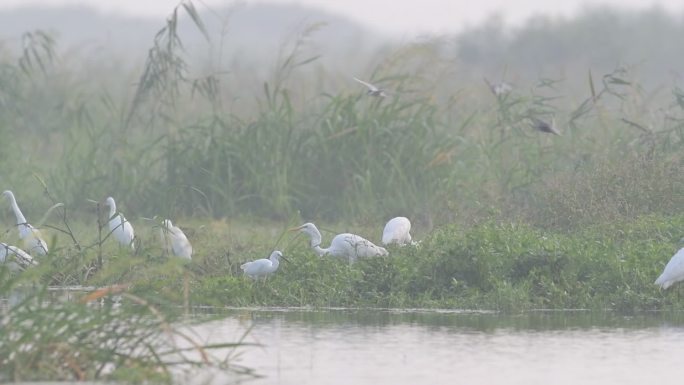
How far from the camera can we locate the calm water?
28.8ft

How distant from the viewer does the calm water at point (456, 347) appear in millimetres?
8766

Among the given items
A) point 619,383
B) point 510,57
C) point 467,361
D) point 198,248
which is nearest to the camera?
point 619,383

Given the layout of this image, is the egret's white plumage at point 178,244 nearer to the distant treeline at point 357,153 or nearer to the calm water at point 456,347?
the distant treeline at point 357,153

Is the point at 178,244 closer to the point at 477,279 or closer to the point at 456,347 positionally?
the point at 477,279

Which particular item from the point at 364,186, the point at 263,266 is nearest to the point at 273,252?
the point at 263,266

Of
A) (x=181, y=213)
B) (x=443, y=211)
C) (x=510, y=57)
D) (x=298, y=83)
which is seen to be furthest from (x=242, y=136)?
(x=510, y=57)

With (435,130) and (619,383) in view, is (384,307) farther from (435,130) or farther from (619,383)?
(435,130)

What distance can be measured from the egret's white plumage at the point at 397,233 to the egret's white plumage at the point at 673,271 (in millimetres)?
2439

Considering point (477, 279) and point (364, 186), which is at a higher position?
point (364, 186)

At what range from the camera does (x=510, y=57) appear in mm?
39906

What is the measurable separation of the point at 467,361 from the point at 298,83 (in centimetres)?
1163

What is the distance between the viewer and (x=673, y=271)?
11148 mm

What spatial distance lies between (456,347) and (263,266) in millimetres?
2434

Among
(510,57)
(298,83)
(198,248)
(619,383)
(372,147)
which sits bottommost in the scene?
(619,383)
